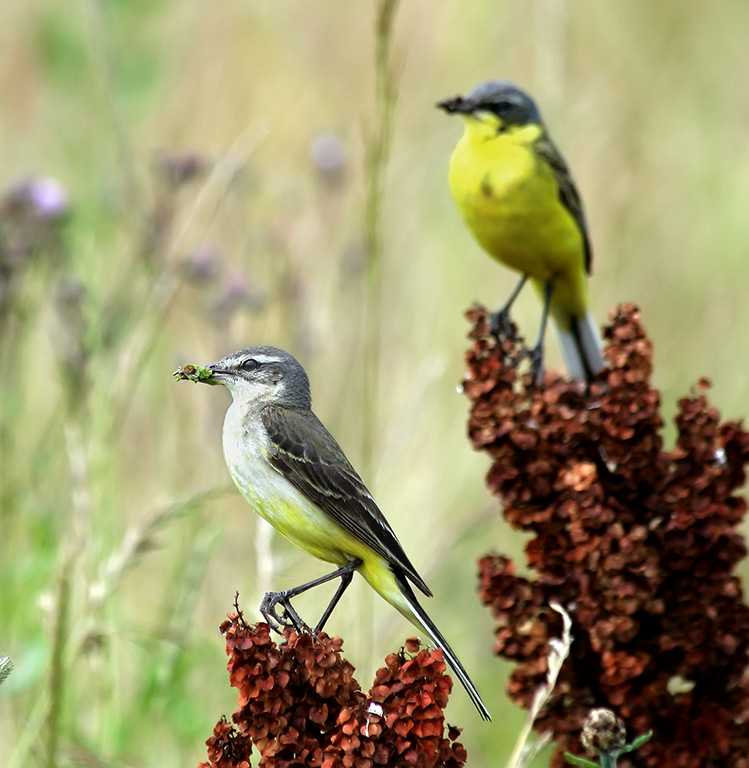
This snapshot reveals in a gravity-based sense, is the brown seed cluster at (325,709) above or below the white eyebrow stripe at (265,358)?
below

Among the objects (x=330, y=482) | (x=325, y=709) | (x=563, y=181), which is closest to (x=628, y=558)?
(x=330, y=482)

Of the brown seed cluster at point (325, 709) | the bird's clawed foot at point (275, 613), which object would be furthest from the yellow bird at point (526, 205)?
the brown seed cluster at point (325, 709)

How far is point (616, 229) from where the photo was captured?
807cm

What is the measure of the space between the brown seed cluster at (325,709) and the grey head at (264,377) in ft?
1.78

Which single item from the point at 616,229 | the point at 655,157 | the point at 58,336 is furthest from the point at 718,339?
the point at 58,336

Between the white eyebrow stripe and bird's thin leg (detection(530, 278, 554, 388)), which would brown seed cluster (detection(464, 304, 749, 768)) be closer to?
bird's thin leg (detection(530, 278, 554, 388))

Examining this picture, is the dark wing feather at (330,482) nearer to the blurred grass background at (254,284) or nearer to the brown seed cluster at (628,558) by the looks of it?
the blurred grass background at (254,284)

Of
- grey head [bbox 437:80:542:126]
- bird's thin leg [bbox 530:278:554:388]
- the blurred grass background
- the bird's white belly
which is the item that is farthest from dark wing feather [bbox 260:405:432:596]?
grey head [bbox 437:80:542:126]

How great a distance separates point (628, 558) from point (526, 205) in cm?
221

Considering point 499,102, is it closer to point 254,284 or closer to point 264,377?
point 254,284

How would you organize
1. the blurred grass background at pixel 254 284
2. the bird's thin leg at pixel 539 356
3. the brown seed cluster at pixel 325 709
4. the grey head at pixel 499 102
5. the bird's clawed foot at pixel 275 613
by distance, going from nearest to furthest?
1. the brown seed cluster at pixel 325 709
2. the bird's clawed foot at pixel 275 613
3. the bird's thin leg at pixel 539 356
4. the blurred grass background at pixel 254 284
5. the grey head at pixel 499 102

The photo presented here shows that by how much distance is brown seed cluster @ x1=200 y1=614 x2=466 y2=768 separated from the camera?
2623mm

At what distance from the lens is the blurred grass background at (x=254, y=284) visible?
180 inches

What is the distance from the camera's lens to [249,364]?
9.89 ft
